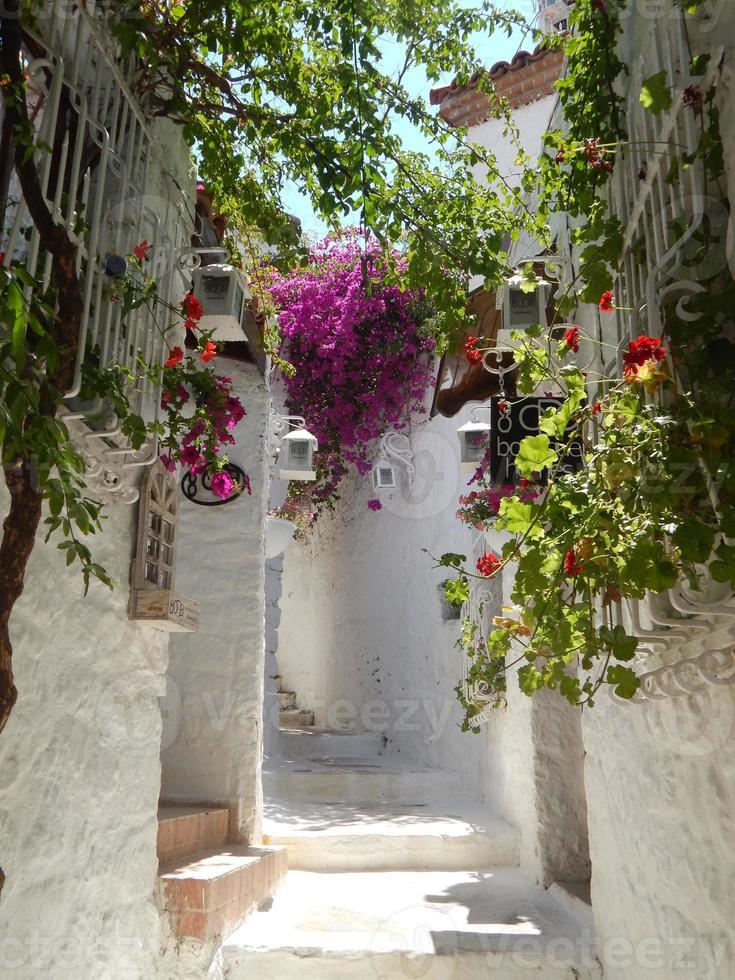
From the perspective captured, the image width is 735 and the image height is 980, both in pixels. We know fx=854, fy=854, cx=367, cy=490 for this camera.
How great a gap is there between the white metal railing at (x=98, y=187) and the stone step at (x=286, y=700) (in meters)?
9.37

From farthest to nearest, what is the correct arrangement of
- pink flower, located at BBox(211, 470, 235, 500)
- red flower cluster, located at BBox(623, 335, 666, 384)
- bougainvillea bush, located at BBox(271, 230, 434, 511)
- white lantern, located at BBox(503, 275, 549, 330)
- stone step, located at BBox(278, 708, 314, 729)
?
stone step, located at BBox(278, 708, 314, 729)
bougainvillea bush, located at BBox(271, 230, 434, 511)
white lantern, located at BBox(503, 275, 549, 330)
pink flower, located at BBox(211, 470, 235, 500)
red flower cluster, located at BBox(623, 335, 666, 384)

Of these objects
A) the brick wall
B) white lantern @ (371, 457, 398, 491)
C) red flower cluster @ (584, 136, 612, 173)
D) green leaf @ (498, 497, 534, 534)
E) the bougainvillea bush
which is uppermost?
the brick wall

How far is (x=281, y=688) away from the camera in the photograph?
1284cm

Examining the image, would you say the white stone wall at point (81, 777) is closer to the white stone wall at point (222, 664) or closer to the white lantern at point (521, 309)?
the white stone wall at point (222, 664)

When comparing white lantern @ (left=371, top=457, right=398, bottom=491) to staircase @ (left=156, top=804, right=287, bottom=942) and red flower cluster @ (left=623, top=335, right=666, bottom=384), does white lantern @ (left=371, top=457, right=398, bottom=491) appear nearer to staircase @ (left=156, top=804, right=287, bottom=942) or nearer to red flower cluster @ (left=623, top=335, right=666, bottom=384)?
staircase @ (left=156, top=804, right=287, bottom=942)

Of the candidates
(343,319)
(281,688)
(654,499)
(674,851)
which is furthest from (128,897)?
(281,688)

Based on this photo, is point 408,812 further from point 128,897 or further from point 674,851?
point 674,851

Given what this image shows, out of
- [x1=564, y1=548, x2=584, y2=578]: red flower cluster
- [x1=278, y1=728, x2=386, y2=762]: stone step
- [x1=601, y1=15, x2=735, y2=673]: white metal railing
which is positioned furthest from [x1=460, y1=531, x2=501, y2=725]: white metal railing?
[x1=564, y1=548, x2=584, y2=578]: red flower cluster

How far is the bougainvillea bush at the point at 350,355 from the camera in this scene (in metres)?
9.82

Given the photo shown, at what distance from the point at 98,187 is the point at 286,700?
10.4m

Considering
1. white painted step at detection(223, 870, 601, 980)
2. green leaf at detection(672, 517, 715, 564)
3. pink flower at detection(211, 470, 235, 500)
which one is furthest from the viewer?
white painted step at detection(223, 870, 601, 980)

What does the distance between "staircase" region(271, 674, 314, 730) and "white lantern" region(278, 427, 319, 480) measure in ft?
14.5

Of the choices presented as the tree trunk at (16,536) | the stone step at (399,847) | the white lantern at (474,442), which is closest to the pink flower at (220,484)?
Answer: the tree trunk at (16,536)

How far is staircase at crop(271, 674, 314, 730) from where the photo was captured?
1109 cm
